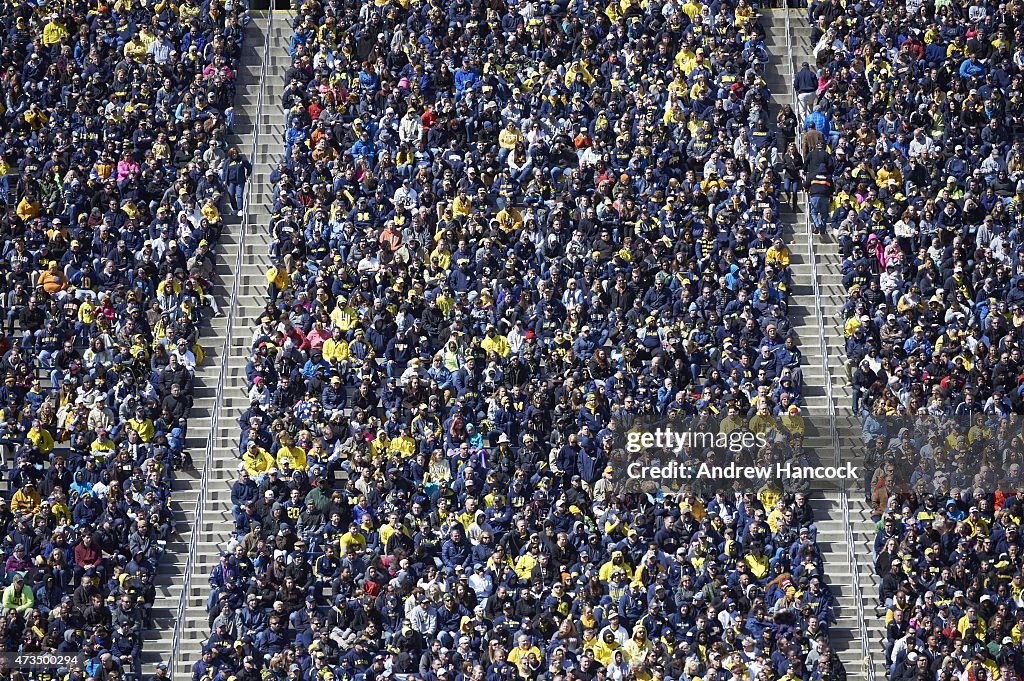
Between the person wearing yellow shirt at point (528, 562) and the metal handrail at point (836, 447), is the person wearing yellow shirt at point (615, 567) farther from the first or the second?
the metal handrail at point (836, 447)

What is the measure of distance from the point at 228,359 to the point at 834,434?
33.1 ft

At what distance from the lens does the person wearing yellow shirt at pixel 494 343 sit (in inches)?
1745

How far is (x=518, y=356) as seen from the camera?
145 ft

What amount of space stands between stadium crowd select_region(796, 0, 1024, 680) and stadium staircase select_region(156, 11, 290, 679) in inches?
383

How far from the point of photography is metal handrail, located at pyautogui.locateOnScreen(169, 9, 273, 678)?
138ft

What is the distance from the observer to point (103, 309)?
45406 mm

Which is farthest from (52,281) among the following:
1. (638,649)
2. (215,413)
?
(638,649)

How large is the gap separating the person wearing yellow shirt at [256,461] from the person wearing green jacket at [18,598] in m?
3.96

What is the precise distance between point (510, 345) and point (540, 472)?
2.82 meters

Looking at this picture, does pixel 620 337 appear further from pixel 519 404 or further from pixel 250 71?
pixel 250 71

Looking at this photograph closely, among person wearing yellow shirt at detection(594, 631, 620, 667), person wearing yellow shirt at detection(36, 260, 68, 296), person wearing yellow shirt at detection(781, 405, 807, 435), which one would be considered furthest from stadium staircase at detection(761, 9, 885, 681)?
person wearing yellow shirt at detection(36, 260, 68, 296)

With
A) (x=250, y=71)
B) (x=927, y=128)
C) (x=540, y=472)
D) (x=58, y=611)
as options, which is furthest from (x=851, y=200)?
(x=58, y=611)

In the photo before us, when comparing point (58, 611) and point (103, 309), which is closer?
point (58, 611)

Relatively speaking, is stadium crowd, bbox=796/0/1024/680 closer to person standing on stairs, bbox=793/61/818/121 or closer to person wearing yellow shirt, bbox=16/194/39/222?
person standing on stairs, bbox=793/61/818/121
